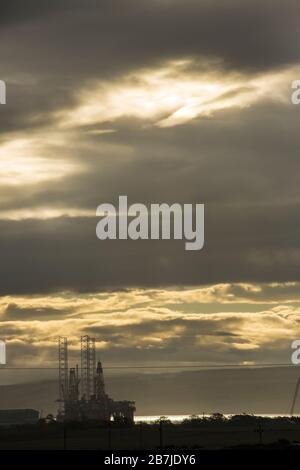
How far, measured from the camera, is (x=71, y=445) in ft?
652
